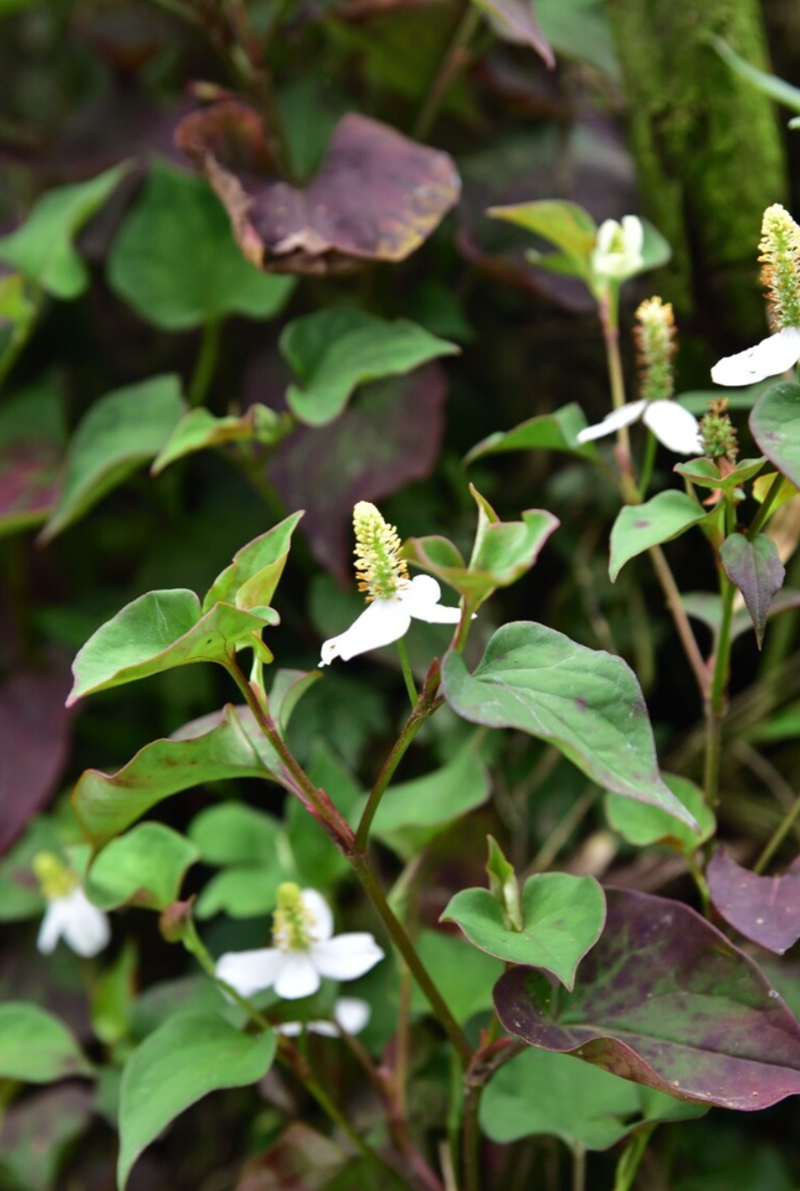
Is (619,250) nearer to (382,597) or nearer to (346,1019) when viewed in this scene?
(382,597)

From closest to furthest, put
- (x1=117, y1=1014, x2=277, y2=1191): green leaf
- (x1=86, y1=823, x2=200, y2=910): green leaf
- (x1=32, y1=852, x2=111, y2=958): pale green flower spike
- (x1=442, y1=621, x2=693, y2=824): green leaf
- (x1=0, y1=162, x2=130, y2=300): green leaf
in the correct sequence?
(x1=442, y1=621, x2=693, y2=824): green leaf → (x1=117, y1=1014, x2=277, y2=1191): green leaf → (x1=86, y1=823, x2=200, y2=910): green leaf → (x1=32, y1=852, x2=111, y2=958): pale green flower spike → (x1=0, y1=162, x2=130, y2=300): green leaf

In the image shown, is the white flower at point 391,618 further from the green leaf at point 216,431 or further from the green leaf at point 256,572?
the green leaf at point 216,431

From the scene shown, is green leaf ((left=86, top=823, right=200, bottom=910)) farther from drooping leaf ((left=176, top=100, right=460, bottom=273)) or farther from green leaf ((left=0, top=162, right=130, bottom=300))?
green leaf ((left=0, top=162, right=130, bottom=300))

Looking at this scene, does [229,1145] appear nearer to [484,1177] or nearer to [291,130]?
[484,1177]

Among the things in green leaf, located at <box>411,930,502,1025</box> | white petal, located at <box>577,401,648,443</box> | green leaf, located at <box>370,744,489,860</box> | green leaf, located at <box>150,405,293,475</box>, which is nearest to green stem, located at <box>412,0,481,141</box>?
green leaf, located at <box>150,405,293,475</box>

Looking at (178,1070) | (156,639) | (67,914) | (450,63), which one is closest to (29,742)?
(67,914)
